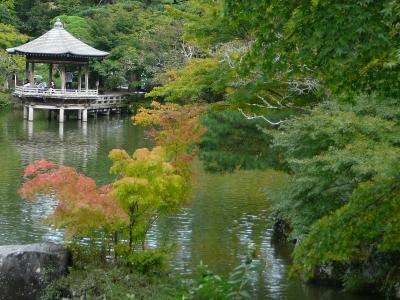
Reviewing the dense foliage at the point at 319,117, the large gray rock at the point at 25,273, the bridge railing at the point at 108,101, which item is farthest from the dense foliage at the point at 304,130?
the bridge railing at the point at 108,101

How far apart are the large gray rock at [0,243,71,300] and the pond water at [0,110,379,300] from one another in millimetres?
2260

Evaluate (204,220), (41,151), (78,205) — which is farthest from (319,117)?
(41,151)

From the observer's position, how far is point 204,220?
46.8ft

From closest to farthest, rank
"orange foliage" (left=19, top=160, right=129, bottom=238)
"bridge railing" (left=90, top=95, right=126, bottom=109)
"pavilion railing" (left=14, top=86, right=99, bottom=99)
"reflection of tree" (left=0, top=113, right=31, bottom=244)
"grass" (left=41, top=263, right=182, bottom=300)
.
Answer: "grass" (left=41, top=263, right=182, bottom=300) → "orange foliage" (left=19, top=160, right=129, bottom=238) → "reflection of tree" (left=0, top=113, right=31, bottom=244) → "pavilion railing" (left=14, top=86, right=99, bottom=99) → "bridge railing" (left=90, top=95, right=126, bottom=109)

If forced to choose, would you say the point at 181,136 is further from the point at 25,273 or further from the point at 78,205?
the point at 25,273

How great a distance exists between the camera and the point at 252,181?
60.4ft

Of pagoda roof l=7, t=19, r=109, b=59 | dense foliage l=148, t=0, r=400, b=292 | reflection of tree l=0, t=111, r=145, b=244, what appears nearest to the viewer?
dense foliage l=148, t=0, r=400, b=292

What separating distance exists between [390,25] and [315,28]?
550mm

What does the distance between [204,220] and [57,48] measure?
20.1 metres

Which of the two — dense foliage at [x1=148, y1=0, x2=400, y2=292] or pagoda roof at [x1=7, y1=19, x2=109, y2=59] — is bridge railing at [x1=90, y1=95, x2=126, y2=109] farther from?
dense foliage at [x1=148, y1=0, x2=400, y2=292]

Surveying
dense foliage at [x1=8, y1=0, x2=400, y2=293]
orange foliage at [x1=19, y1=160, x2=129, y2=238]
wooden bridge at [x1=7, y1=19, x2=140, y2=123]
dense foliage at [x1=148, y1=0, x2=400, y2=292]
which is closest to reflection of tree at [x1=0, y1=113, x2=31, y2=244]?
dense foliage at [x1=8, y1=0, x2=400, y2=293]

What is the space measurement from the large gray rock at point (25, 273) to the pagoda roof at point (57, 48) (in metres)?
23.4

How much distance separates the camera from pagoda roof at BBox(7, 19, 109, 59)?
32.1m

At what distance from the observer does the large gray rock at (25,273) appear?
370 inches
